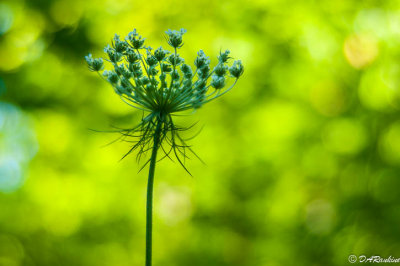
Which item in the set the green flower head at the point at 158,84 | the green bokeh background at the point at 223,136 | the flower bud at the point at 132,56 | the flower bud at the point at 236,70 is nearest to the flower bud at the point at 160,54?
the green flower head at the point at 158,84

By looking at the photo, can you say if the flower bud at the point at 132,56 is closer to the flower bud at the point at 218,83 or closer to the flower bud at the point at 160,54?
the flower bud at the point at 160,54

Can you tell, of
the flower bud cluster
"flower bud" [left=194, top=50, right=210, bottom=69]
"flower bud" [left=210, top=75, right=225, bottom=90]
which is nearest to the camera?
the flower bud cluster

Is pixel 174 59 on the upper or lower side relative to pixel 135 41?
lower

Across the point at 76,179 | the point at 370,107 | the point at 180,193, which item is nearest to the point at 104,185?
the point at 76,179

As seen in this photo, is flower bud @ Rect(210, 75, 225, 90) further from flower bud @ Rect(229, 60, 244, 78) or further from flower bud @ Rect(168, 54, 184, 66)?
flower bud @ Rect(168, 54, 184, 66)

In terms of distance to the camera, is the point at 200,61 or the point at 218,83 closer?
the point at 200,61

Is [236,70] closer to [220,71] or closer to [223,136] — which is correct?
[220,71]

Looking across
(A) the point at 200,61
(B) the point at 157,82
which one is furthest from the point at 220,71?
(B) the point at 157,82

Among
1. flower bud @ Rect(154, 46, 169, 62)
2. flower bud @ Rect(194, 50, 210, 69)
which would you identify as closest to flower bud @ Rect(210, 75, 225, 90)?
flower bud @ Rect(194, 50, 210, 69)
